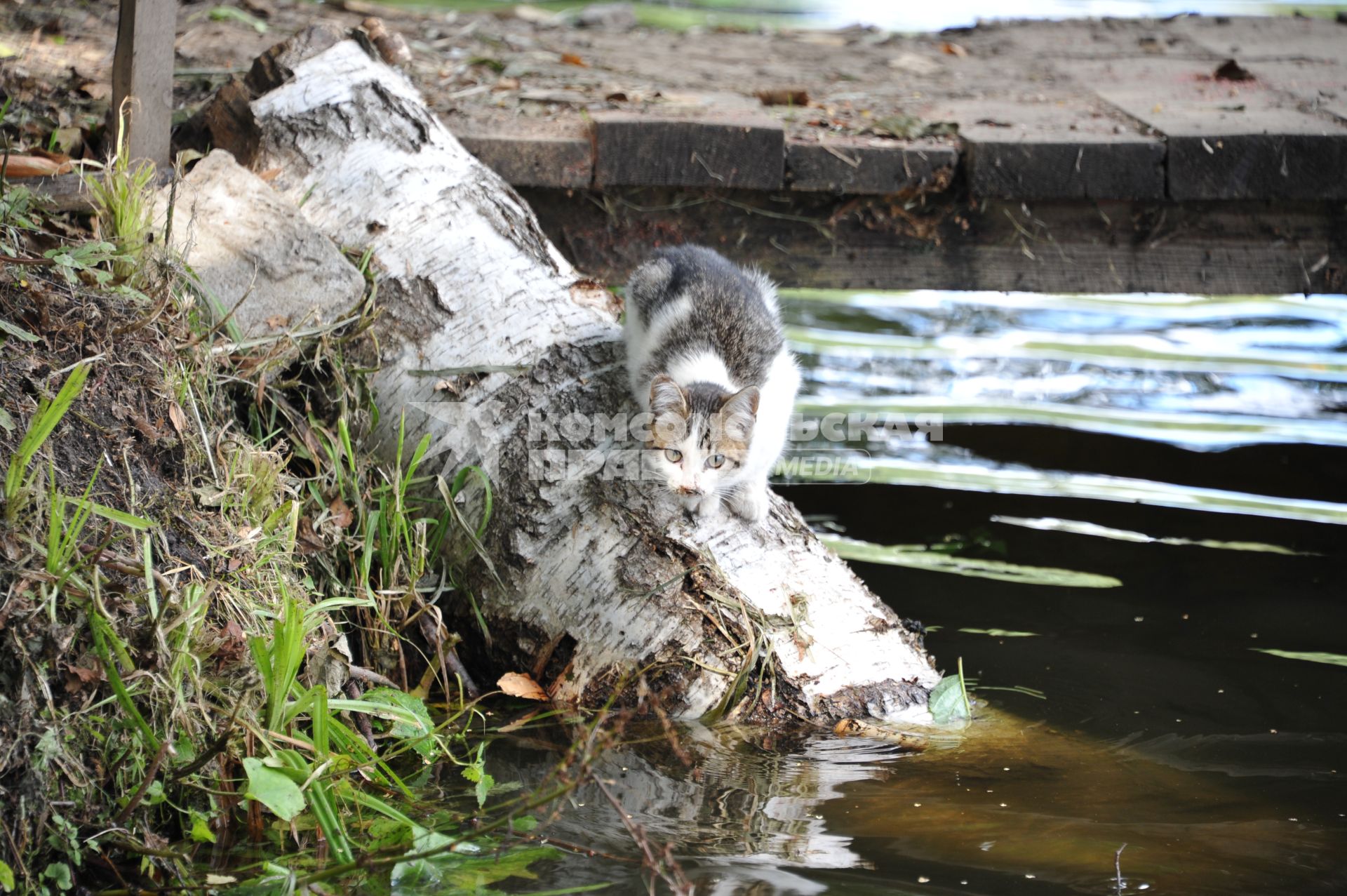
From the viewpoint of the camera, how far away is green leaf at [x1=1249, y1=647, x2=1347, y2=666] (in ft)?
11.0

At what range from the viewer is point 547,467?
9.77ft

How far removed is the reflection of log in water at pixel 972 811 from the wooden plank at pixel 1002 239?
6.06 feet

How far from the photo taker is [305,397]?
3.22m

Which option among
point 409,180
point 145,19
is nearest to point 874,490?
point 409,180

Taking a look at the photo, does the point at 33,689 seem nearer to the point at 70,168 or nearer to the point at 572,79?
the point at 70,168

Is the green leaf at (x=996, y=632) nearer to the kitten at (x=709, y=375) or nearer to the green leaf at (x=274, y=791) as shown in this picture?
the kitten at (x=709, y=375)

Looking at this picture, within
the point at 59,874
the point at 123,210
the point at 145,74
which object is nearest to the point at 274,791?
the point at 59,874

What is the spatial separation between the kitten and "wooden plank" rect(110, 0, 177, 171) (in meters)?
1.50

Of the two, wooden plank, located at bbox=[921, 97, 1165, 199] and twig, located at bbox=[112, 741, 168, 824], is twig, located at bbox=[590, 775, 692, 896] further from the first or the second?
wooden plank, located at bbox=[921, 97, 1165, 199]

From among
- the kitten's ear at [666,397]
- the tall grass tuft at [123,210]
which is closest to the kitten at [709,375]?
the kitten's ear at [666,397]

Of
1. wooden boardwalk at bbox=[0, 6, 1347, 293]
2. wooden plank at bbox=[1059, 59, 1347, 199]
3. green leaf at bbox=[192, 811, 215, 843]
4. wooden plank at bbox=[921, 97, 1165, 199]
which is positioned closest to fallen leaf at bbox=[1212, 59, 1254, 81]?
wooden boardwalk at bbox=[0, 6, 1347, 293]

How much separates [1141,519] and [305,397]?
10.4 ft

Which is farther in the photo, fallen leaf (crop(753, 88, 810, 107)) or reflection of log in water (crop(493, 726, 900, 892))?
fallen leaf (crop(753, 88, 810, 107))

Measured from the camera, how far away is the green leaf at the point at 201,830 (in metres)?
2.20
